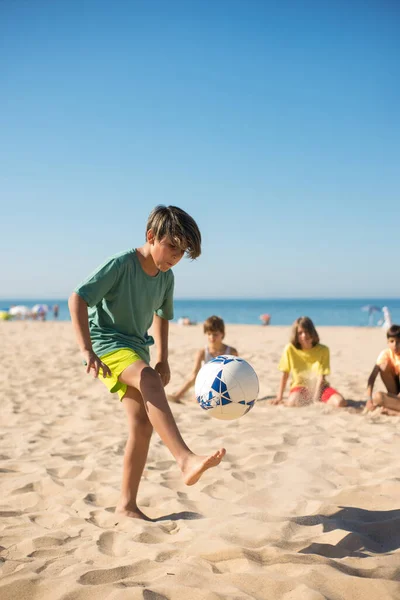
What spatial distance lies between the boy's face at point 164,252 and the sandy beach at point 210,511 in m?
1.44

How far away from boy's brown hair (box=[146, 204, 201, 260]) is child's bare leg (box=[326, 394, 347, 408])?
382 centimetres

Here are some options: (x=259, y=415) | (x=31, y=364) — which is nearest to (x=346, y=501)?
(x=259, y=415)

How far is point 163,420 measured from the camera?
9.04 feet

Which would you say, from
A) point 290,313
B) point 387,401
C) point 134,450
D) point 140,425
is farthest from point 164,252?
point 290,313

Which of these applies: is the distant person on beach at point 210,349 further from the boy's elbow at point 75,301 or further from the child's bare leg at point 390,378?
the boy's elbow at point 75,301

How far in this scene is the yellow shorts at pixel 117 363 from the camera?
9.82 feet

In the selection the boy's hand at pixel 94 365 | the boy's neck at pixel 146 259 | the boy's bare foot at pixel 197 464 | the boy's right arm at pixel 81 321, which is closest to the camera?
the boy's bare foot at pixel 197 464

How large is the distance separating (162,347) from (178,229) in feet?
3.07

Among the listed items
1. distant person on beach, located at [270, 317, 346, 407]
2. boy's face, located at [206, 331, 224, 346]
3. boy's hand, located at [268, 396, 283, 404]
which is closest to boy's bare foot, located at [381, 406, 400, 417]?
distant person on beach, located at [270, 317, 346, 407]

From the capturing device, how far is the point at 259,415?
5812mm

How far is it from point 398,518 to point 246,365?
1207 mm

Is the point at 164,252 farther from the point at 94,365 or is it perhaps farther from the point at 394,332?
the point at 394,332

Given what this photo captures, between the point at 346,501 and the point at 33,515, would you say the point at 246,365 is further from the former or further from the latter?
the point at 33,515

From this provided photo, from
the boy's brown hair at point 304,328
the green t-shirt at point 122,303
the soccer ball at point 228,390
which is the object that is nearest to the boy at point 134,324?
the green t-shirt at point 122,303
